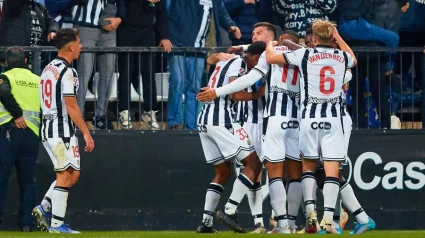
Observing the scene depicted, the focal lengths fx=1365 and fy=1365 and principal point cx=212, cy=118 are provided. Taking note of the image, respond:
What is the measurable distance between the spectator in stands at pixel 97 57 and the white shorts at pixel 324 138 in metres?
3.86

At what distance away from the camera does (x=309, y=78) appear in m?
15.4

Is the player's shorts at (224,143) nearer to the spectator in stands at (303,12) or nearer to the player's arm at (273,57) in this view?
the player's arm at (273,57)

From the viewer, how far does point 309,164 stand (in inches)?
611

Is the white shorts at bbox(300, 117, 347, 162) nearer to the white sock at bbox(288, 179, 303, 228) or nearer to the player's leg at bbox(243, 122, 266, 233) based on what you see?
the white sock at bbox(288, 179, 303, 228)

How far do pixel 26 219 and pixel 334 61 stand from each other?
4.57m

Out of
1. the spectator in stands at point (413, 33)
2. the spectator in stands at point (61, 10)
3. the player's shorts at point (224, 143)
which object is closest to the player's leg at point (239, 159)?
the player's shorts at point (224, 143)

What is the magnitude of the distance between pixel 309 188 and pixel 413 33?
16.3 ft

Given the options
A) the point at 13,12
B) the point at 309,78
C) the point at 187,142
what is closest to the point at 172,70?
the point at 187,142

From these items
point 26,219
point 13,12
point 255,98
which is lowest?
point 26,219

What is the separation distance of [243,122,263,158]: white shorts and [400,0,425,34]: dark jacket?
12.7 feet

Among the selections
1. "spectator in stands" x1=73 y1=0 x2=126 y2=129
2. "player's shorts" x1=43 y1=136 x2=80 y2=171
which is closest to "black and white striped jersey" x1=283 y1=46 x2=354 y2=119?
"player's shorts" x1=43 y1=136 x2=80 y2=171

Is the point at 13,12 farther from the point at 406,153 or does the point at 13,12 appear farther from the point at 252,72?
the point at 406,153

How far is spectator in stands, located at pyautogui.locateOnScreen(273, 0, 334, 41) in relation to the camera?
18.5m

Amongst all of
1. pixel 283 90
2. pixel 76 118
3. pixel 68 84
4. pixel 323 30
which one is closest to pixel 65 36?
pixel 68 84
